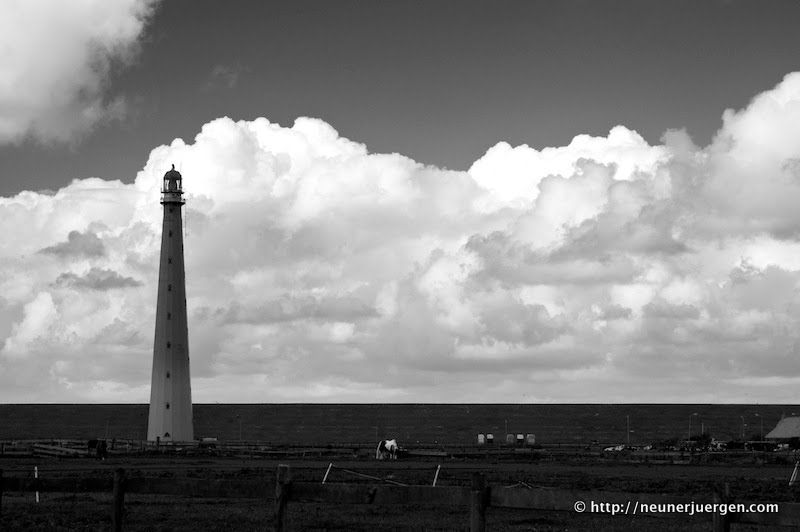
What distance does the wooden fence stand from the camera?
13.2m

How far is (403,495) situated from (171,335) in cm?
6679

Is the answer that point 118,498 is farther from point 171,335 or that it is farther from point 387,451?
point 387,451

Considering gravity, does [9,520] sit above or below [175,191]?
below

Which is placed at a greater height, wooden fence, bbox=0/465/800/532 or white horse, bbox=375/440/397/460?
wooden fence, bbox=0/465/800/532

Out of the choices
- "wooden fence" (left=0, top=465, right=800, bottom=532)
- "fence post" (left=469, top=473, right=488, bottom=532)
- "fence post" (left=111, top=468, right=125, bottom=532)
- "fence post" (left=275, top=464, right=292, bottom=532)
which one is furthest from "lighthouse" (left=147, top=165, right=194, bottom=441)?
"fence post" (left=469, top=473, right=488, bottom=532)

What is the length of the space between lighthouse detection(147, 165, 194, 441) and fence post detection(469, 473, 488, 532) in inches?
2660

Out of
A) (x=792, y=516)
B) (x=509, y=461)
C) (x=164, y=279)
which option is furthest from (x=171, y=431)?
(x=792, y=516)

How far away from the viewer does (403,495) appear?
15078mm

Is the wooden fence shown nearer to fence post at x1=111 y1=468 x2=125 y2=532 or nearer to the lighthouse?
fence post at x1=111 y1=468 x2=125 y2=532

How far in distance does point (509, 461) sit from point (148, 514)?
173 feet

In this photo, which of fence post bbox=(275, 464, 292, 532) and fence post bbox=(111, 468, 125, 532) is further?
fence post bbox=(111, 468, 125, 532)

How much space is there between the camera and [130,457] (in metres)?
75.8

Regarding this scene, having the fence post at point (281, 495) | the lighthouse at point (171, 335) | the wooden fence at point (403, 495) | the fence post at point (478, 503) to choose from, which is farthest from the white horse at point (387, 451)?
the fence post at point (478, 503)

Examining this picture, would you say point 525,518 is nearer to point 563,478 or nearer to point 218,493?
point 218,493
